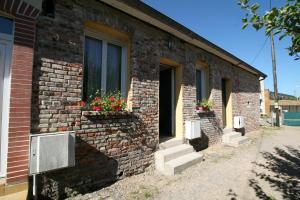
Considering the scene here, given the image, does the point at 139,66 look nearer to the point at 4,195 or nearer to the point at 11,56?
the point at 11,56

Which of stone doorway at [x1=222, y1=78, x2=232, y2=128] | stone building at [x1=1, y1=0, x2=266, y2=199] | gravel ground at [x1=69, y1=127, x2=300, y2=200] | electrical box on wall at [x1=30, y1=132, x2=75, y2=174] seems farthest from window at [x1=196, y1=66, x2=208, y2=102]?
electrical box on wall at [x1=30, y1=132, x2=75, y2=174]

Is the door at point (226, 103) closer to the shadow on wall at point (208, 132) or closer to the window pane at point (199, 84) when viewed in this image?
the shadow on wall at point (208, 132)

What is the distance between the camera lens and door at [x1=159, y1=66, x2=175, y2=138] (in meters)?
7.13

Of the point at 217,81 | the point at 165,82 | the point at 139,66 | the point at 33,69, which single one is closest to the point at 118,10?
the point at 139,66

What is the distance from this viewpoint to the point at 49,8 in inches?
151

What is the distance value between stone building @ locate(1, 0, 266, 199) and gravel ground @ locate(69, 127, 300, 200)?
43 centimetres

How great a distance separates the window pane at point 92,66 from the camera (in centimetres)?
464

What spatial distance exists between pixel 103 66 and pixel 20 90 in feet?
6.52

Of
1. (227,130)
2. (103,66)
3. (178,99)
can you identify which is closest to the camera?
(103,66)

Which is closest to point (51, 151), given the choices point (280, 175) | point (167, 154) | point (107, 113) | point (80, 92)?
point (80, 92)

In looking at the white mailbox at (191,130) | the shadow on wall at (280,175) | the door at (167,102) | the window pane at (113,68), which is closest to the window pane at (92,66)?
the window pane at (113,68)

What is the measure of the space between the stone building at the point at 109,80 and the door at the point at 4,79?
0.35 m

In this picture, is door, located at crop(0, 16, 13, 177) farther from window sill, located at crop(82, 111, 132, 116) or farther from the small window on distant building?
window sill, located at crop(82, 111, 132, 116)

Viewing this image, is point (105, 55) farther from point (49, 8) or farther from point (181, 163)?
point (181, 163)
